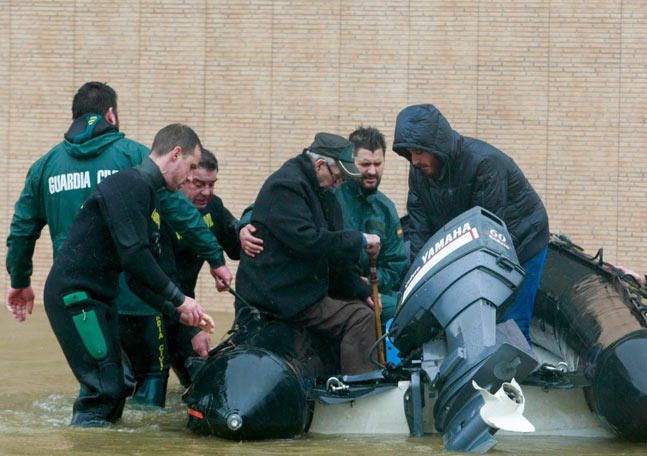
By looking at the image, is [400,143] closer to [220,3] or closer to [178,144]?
[178,144]

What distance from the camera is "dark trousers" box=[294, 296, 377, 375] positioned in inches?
303

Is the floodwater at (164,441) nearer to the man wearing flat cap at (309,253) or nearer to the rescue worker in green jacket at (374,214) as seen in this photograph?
the man wearing flat cap at (309,253)

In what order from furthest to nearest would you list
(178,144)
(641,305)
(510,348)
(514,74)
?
(514,74) < (641,305) < (178,144) < (510,348)

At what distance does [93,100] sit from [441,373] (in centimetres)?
275

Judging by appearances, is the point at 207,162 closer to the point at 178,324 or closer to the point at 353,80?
the point at 178,324

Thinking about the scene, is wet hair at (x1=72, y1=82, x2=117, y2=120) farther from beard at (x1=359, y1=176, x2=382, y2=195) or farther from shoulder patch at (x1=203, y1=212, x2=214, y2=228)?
beard at (x1=359, y1=176, x2=382, y2=195)

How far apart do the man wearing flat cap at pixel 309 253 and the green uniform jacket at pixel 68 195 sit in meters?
0.67

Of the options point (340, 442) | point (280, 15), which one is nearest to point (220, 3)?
point (280, 15)

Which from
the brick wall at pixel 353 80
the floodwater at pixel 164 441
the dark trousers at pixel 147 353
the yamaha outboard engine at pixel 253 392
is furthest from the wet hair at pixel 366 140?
the brick wall at pixel 353 80

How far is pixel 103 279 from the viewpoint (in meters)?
7.42

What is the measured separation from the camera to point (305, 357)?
7.63 metres

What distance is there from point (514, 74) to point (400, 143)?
728 cm

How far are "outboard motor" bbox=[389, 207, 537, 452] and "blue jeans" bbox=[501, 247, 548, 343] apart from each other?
557mm

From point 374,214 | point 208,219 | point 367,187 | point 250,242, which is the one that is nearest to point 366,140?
point 367,187
